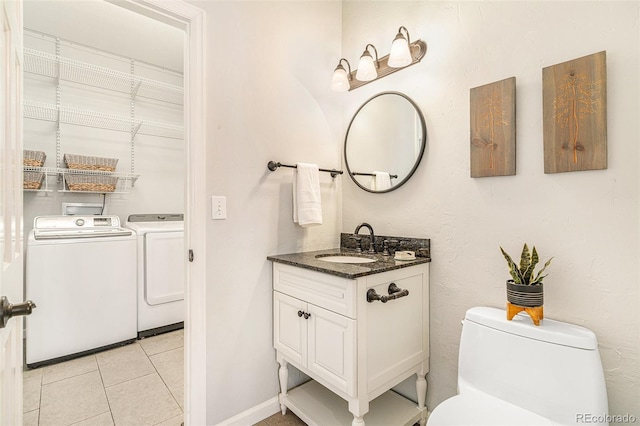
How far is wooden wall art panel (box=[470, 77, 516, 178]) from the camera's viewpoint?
1.38m

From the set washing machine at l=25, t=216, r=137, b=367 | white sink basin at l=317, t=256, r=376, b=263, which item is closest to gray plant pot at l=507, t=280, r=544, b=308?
white sink basin at l=317, t=256, r=376, b=263

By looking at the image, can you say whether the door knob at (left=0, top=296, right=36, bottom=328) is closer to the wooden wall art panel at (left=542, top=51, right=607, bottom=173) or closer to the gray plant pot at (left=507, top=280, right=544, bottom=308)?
the gray plant pot at (left=507, top=280, right=544, bottom=308)

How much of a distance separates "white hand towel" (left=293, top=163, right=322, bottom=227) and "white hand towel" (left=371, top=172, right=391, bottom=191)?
1.23ft

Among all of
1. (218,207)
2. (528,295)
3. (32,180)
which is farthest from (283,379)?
(32,180)

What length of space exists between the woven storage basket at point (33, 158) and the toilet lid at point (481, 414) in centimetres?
317

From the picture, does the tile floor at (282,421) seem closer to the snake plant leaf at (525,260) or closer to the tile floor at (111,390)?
the tile floor at (111,390)

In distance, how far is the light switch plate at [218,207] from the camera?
1.58 m

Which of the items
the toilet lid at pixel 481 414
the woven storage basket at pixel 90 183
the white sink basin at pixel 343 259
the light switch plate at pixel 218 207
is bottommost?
the toilet lid at pixel 481 414

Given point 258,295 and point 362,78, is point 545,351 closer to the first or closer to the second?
point 258,295

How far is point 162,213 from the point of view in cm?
338

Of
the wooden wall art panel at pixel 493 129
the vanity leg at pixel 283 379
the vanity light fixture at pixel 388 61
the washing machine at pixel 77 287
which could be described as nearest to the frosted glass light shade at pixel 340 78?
the vanity light fixture at pixel 388 61

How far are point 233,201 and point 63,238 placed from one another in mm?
1610

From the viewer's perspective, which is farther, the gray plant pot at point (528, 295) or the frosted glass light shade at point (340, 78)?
the frosted glass light shade at point (340, 78)

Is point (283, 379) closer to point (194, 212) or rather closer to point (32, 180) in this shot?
point (194, 212)
